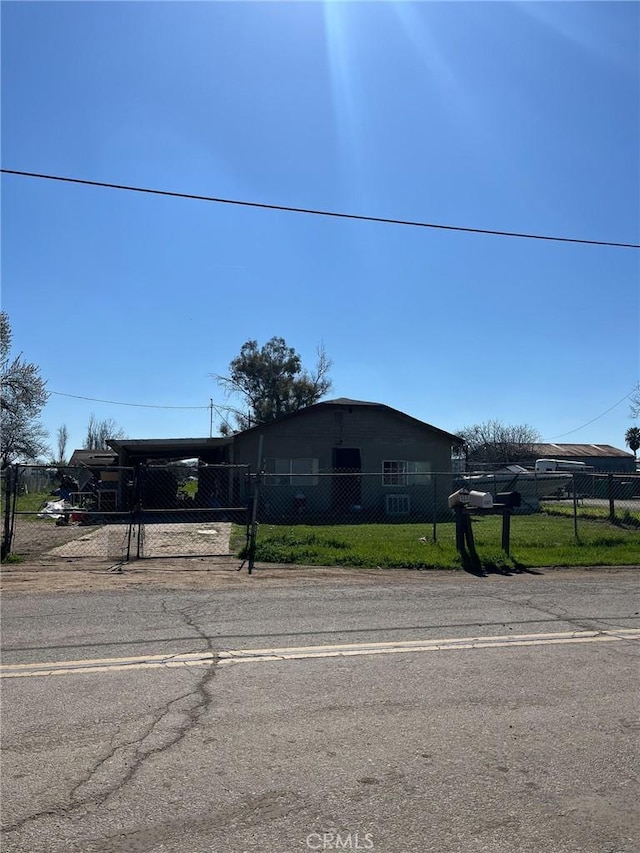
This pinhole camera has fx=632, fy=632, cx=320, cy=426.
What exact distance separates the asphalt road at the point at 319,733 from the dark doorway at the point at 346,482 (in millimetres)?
18236

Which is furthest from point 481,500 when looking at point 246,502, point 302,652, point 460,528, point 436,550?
point 246,502

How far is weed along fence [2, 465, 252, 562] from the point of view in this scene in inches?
501

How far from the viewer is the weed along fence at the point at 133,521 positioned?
41.7ft

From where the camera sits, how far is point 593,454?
64.6 meters

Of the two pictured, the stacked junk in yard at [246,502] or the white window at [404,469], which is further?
the white window at [404,469]

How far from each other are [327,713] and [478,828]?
1.53 m

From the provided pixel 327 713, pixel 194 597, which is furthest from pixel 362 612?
pixel 327 713

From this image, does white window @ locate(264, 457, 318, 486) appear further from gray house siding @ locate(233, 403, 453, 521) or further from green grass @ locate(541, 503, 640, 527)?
green grass @ locate(541, 503, 640, 527)

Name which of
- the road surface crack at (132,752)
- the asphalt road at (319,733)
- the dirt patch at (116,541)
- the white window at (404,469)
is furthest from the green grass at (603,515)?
the road surface crack at (132,752)

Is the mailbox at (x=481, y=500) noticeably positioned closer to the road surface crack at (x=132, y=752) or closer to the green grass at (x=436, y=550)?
the green grass at (x=436, y=550)

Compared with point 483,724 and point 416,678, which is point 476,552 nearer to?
point 416,678

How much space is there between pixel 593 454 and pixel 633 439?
442cm
